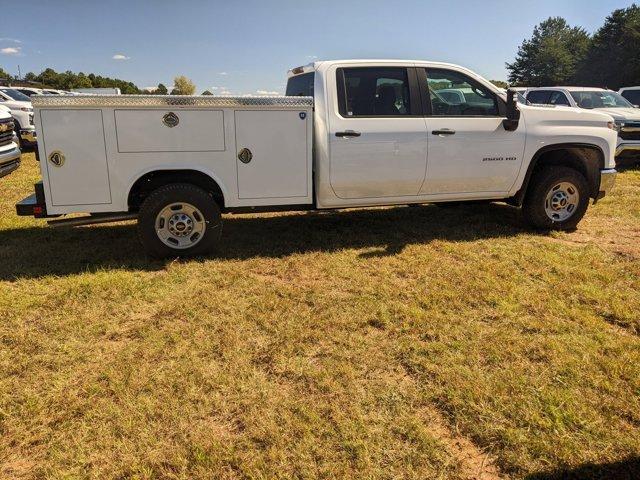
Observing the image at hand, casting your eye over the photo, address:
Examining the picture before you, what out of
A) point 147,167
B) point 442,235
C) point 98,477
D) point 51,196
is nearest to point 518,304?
point 442,235

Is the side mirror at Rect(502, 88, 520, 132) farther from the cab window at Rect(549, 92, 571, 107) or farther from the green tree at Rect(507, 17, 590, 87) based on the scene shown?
the green tree at Rect(507, 17, 590, 87)

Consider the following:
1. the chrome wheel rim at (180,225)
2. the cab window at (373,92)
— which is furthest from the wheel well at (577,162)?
the chrome wheel rim at (180,225)

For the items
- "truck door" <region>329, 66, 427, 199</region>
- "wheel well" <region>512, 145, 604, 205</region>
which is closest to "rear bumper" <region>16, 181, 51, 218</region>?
"truck door" <region>329, 66, 427, 199</region>

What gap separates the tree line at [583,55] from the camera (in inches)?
2143

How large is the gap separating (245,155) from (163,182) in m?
0.91

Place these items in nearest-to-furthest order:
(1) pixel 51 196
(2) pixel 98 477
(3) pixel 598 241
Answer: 1. (2) pixel 98 477
2. (1) pixel 51 196
3. (3) pixel 598 241

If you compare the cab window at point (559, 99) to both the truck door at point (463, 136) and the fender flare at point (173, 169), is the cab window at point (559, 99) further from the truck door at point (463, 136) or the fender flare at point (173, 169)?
the fender flare at point (173, 169)

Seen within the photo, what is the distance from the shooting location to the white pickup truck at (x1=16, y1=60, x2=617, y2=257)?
448cm

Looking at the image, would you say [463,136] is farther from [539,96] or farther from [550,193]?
[539,96]

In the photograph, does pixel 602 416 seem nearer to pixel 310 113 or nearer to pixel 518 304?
pixel 518 304

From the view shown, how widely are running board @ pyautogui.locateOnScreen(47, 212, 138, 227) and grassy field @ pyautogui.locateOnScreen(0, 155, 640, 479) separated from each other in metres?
0.45

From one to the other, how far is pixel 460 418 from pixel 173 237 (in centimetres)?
340

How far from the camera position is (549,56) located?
80.6 meters

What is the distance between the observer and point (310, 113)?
4797mm
